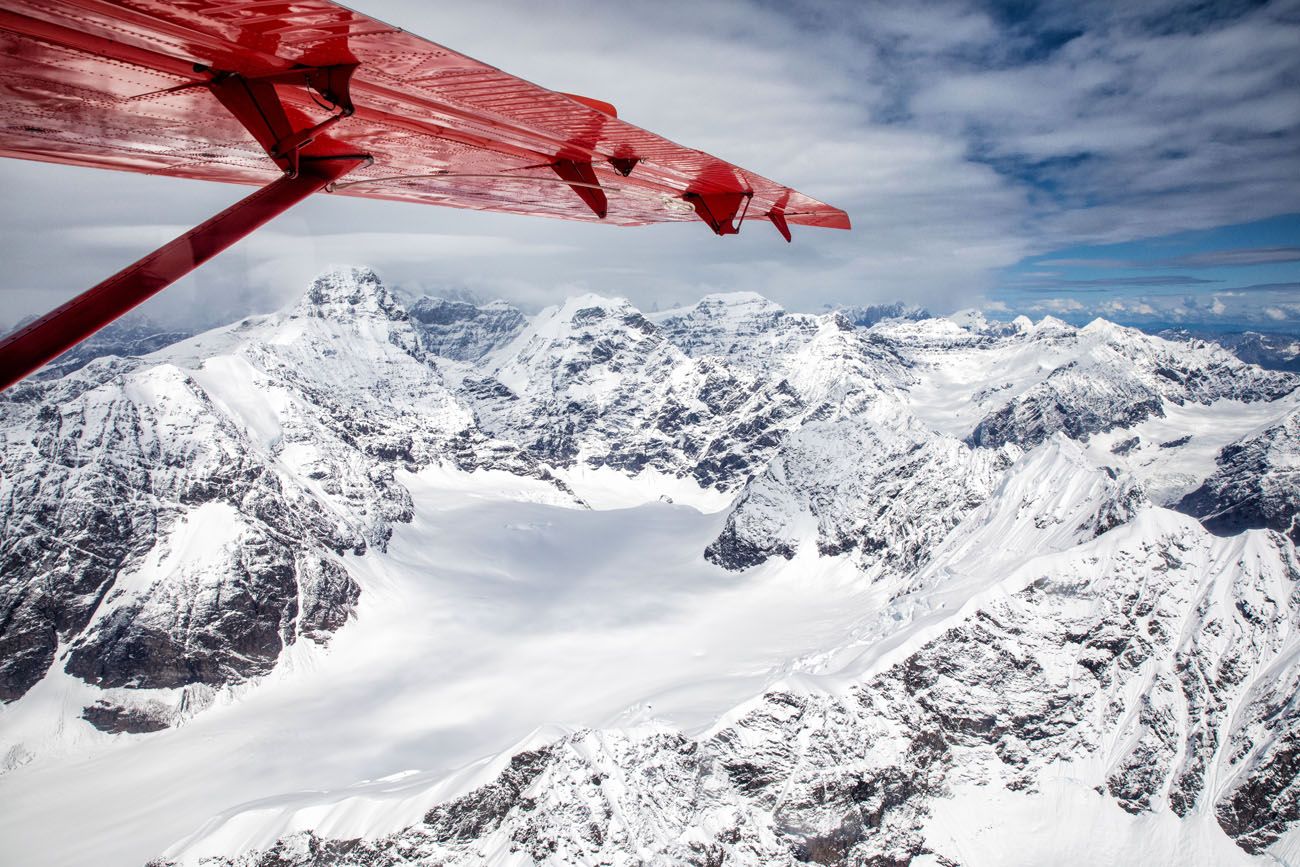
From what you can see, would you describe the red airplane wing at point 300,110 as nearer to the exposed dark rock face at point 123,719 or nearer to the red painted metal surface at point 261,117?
the red painted metal surface at point 261,117

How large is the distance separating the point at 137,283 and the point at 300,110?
5.07ft

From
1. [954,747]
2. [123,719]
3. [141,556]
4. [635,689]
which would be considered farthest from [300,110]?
[141,556]

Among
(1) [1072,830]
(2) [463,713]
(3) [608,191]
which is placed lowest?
(2) [463,713]

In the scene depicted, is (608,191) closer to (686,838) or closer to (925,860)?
(686,838)

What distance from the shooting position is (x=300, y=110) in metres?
4.50

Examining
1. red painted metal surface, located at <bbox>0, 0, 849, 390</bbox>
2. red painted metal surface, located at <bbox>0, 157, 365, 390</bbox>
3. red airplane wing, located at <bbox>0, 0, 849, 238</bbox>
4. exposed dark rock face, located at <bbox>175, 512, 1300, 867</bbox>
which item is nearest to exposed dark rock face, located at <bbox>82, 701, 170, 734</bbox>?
exposed dark rock face, located at <bbox>175, 512, 1300, 867</bbox>

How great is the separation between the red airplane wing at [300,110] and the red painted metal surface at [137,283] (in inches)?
11.4

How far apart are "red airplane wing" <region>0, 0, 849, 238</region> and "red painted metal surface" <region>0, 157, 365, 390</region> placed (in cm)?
29

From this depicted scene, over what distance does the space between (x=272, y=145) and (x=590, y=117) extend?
2154mm

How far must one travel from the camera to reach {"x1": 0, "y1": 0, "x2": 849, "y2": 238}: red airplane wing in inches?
127

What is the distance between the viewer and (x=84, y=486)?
172750mm

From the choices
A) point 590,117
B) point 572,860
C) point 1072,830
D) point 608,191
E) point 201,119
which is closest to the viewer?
point 201,119

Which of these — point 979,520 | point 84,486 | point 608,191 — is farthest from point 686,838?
point 84,486

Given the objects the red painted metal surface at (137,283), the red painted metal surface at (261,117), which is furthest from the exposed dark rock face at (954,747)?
the red painted metal surface at (137,283)
